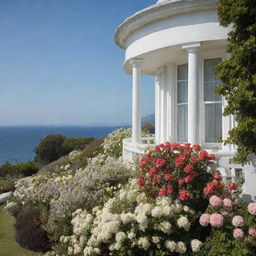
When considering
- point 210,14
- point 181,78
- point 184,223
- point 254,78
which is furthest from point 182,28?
point 184,223

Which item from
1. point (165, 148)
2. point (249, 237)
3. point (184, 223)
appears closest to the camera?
point (249, 237)

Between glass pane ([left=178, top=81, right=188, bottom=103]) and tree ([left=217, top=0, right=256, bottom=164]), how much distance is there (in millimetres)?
4336

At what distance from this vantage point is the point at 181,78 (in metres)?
10.3

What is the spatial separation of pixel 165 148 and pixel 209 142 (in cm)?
412

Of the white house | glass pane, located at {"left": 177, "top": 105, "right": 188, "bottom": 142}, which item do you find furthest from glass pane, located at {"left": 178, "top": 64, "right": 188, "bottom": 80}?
glass pane, located at {"left": 177, "top": 105, "right": 188, "bottom": 142}

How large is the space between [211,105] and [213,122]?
0.53 m

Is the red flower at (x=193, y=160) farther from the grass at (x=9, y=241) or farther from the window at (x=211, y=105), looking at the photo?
the window at (x=211, y=105)

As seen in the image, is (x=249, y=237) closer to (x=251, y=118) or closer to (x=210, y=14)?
(x=251, y=118)

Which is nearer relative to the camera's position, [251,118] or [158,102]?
[251,118]

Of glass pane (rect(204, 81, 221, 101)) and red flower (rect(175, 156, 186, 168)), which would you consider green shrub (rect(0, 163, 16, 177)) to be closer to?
glass pane (rect(204, 81, 221, 101))

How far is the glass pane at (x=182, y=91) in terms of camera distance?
10141mm

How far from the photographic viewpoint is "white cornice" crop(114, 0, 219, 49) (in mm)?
7578

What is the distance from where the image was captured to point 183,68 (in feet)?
33.7

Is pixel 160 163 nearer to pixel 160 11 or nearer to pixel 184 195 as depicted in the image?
pixel 184 195
